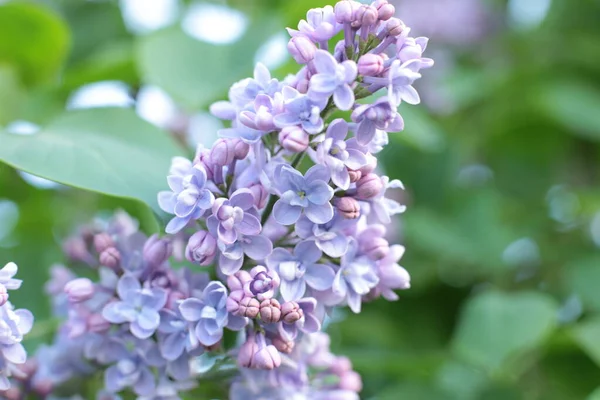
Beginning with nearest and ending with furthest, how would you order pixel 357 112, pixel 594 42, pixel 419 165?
pixel 357 112
pixel 419 165
pixel 594 42

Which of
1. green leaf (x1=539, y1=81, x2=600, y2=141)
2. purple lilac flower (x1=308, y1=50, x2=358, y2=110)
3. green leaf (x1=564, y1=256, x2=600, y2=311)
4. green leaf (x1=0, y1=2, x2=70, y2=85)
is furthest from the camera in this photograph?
green leaf (x1=539, y1=81, x2=600, y2=141)

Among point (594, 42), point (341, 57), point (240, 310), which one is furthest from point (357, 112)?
point (594, 42)

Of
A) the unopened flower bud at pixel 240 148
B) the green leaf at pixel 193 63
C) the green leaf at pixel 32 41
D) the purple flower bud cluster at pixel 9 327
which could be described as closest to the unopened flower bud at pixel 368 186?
the unopened flower bud at pixel 240 148

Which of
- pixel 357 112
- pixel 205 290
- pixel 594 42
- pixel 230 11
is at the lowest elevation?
pixel 230 11

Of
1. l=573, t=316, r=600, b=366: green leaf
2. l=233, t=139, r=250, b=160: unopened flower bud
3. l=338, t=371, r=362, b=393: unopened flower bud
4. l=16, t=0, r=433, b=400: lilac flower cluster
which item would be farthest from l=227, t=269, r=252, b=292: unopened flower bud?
l=573, t=316, r=600, b=366: green leaf

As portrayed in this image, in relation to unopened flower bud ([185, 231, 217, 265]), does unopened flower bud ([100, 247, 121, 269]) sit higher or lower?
lower

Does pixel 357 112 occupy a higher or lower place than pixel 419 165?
higher

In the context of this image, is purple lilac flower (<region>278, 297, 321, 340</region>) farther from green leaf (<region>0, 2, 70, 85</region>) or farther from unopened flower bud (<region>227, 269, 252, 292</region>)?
green leaf (<region>0, 2, 70, 85</region>)

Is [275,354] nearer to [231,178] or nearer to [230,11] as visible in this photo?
[231,178]
